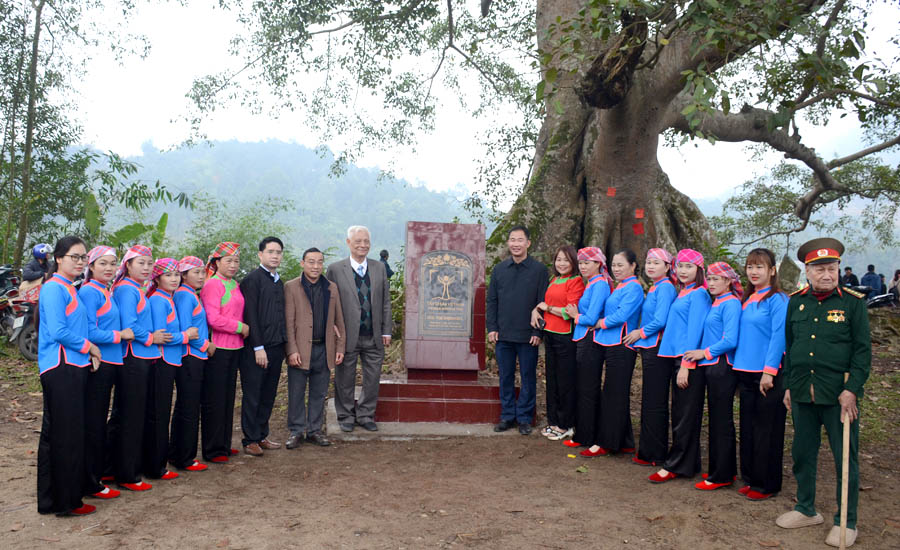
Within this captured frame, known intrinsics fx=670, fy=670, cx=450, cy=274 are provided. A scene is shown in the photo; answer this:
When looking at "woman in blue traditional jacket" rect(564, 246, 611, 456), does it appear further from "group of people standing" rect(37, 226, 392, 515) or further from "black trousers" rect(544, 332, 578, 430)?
"group of people standing" rect(37, 226, 392, 515)

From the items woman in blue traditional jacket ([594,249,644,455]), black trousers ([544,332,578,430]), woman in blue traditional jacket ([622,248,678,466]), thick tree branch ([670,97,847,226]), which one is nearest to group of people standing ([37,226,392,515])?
black trousers ([544,332,578,430])

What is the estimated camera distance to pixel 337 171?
41.1ft

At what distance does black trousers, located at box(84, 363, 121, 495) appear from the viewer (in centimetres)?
390

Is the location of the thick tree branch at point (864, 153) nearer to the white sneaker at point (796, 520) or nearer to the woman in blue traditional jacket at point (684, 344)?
the woman in blue traditional jacket at point (684, 344)

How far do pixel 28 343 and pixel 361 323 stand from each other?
5225 mm

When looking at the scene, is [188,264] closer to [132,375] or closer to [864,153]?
[132,375]

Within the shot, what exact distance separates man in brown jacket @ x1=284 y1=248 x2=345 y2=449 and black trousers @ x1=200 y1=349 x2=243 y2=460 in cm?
55

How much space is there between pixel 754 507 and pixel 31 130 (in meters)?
10.5

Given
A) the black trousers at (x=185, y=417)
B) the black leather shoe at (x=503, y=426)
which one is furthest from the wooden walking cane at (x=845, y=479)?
the black trousers at (x=185, y=417)

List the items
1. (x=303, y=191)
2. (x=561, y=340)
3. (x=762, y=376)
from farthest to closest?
(x=303, y=191), (x=561, y=340), (x=762, y=376)

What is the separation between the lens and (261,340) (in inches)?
206

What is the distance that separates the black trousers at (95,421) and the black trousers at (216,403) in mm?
893

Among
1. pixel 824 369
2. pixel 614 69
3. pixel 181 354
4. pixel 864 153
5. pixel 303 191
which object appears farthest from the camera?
pixel 303 191

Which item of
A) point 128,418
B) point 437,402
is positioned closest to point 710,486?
point 437,402
